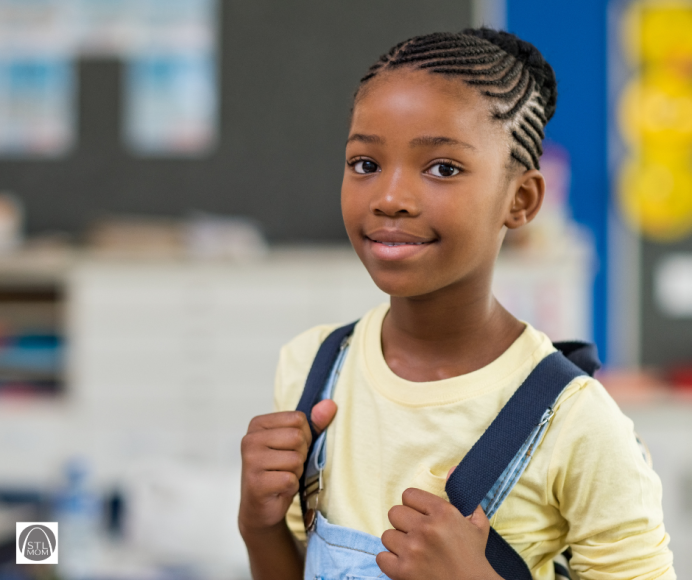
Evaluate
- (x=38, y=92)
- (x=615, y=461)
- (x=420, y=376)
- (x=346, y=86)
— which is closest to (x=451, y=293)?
(x=420, y=376)

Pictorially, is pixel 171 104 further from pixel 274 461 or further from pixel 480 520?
pixel 480 520

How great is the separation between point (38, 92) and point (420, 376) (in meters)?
3.85

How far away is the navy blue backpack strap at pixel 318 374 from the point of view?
706 millimetres

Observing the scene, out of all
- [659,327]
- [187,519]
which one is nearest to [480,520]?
[187,519]

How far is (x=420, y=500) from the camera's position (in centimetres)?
60

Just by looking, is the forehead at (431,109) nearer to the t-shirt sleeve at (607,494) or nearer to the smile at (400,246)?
the smile at (400,246)

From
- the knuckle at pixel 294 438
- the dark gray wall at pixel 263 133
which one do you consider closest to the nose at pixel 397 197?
the knuckle at pixel 294 438

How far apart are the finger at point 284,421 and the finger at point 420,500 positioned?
4.6 inches

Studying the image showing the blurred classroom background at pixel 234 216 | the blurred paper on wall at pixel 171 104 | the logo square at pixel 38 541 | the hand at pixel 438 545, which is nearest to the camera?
the hand at pixel 438 545

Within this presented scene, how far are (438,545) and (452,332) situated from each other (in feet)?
0.60

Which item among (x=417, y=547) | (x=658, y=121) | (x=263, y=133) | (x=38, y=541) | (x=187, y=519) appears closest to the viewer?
(x=417, y=547)

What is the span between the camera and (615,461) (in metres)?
0.60

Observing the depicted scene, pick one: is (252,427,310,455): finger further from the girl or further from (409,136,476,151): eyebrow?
(409,136,476,151): eyebrow

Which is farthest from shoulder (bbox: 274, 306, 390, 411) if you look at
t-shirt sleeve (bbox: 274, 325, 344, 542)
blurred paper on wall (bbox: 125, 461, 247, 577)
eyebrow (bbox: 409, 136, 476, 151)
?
blurred paper on wall (bbox: 125, 461, 247, 577)
